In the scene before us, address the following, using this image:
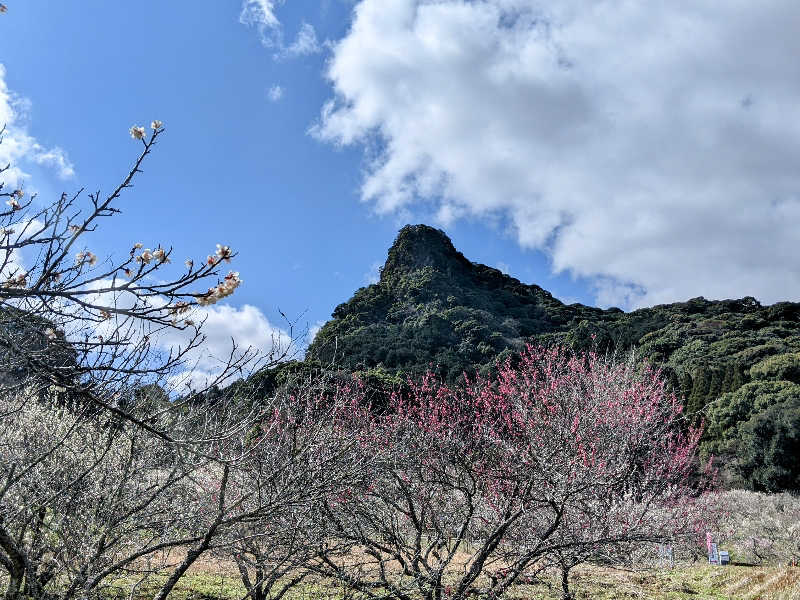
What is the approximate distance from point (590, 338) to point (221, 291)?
2784 cm

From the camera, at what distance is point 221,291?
7.46ft

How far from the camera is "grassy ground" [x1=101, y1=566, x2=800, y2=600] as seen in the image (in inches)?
318

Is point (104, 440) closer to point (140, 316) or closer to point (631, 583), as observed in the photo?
point (140, 316)

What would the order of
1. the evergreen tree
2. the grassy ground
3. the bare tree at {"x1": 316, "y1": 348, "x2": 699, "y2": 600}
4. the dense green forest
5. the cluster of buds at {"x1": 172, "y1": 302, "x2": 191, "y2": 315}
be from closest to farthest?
the cluster of buds at {"x1": 172, "y1": 302, "x2": 191, "y2": 315} < the bare tree at {"x1": 316, "y1": 348, "x2": 699, "y2": 600} < the grassy ground < the dense green forest < the evergreen tree

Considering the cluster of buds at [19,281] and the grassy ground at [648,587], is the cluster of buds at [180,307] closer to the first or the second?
the cluster of buds at [19,281]

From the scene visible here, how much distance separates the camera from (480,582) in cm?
889

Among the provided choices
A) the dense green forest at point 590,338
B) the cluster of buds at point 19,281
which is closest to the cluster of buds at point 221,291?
the cluster of buds at point 19,281

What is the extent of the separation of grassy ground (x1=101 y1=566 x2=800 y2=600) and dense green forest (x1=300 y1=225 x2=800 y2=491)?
4586 mm

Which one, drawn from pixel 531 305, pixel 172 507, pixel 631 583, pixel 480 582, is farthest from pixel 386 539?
pixel 531 305

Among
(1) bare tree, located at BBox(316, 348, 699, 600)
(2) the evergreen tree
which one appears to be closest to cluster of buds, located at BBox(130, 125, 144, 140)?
(1) bare tree, located at BBox(316, 348, 699, 600)

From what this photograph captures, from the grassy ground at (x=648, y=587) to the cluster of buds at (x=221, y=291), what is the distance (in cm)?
594

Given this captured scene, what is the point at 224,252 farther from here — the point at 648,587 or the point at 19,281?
the point at 648,587

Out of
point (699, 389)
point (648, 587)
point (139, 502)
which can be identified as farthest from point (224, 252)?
point (699, 389)

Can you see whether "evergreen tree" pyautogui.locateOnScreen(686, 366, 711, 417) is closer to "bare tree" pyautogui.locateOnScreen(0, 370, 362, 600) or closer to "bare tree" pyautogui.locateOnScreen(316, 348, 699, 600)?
"bare tree" pyautogui.locateOnScreen(316, 348, 699, 600)
